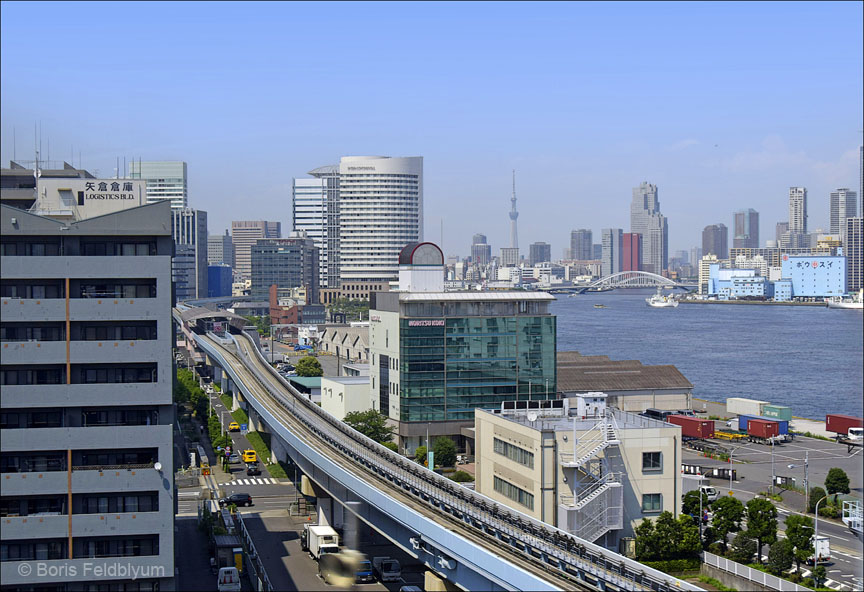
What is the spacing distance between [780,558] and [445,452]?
968cm

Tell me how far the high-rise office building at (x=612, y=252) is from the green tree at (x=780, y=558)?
183206mm

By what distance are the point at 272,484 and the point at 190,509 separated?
3.91m

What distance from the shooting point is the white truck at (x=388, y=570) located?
1518 cm

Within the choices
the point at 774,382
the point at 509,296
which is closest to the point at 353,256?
the point at 774,382

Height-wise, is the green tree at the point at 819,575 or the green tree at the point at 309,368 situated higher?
the green tree at the point at 309,368

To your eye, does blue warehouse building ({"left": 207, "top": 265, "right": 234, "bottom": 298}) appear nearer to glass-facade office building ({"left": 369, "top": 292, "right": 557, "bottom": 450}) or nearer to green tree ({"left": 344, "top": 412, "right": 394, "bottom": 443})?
green tree ({"left": 344, "top": 412, "right": 394, "bottom": 443})

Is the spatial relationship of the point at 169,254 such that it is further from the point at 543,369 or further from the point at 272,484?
the point at 543,369

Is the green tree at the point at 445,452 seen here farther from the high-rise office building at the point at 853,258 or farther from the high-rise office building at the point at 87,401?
the high-rise office building at the point at 853,258

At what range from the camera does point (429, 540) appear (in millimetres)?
Answer: 12891

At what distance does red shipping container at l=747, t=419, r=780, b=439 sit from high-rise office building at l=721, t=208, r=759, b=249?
15481cm

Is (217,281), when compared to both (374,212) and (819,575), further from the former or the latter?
(819,575)

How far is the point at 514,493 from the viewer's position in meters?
16.6

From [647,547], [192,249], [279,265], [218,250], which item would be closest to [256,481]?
[647,547]

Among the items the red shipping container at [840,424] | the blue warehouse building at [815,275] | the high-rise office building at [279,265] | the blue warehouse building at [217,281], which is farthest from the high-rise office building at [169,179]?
the red shipping container at [840,424]
